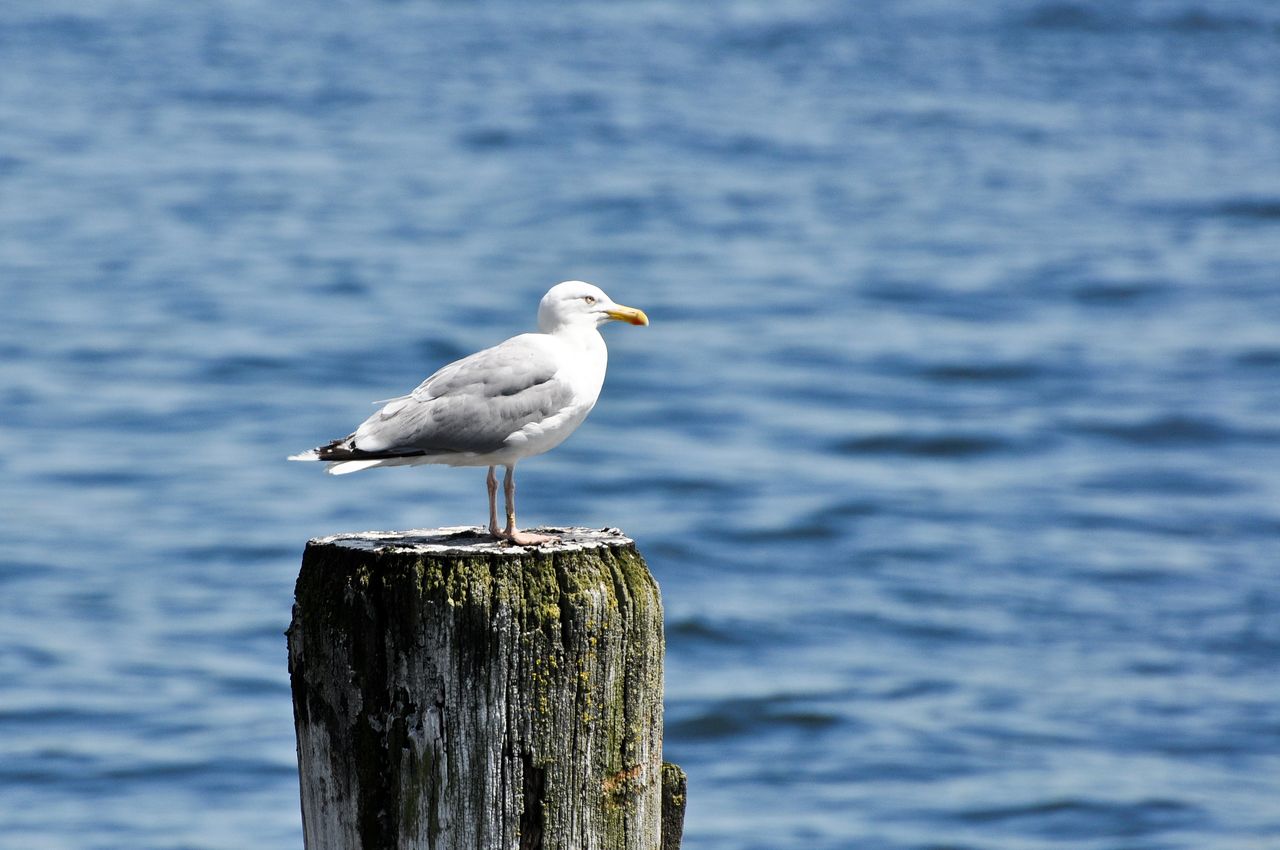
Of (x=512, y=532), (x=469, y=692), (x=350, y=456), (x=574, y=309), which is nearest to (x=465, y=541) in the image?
(x=512, y=532)

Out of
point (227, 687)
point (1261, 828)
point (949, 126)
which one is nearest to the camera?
point (1261, 828)

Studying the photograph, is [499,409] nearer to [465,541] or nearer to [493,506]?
[493,506]

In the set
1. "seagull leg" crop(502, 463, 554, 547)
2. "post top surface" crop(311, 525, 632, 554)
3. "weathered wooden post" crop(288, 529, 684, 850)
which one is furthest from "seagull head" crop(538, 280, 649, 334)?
"weathered wooden post" crop(288, 529, 684, 850)

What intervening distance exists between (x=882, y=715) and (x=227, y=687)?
416 centimetres

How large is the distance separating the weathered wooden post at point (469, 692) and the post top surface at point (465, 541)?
0.04 ft

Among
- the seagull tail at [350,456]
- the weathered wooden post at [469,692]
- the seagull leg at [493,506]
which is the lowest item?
the weathered wooden post at [469,692]

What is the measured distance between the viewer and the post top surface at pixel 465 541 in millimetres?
3705

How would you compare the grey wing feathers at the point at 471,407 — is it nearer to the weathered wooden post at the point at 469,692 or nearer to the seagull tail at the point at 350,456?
the seagull tail at the point at 350,456

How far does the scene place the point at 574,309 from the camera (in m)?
4.46

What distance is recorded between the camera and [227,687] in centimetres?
1116

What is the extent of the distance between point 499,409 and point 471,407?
7cm

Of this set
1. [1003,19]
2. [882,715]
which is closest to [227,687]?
[882,715]

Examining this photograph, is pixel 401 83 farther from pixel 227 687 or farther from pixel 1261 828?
pixel 1261 828

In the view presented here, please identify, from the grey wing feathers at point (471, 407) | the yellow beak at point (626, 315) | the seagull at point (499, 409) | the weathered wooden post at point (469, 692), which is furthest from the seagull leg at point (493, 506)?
the yellow beak at point (626, 315)
